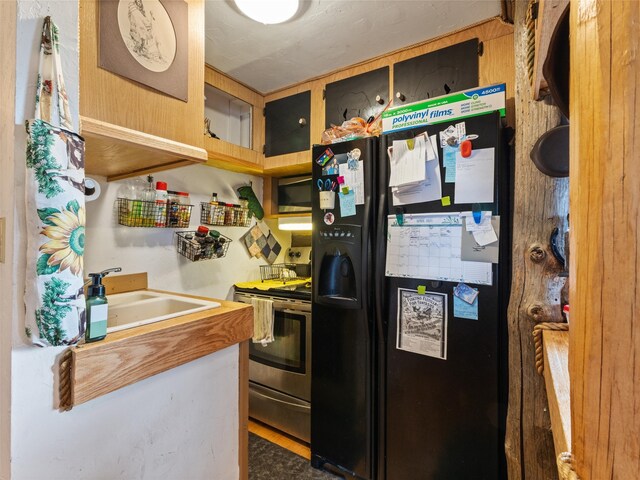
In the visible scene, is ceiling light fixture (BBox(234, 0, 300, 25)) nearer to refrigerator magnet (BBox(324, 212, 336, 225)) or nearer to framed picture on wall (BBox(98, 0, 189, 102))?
framed picture on wall (BBox(98, 0, 189, 102))

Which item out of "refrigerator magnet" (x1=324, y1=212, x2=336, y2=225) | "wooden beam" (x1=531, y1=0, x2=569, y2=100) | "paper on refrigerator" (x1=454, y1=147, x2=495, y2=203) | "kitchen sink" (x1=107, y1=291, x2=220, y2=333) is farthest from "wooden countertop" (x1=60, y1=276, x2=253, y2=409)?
"wooden beam" (x1=531, y1=0, x2=569, y2=100)

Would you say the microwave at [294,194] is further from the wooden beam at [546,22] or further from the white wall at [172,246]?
the wooden beam at [546,22]

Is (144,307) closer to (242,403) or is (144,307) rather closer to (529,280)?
(242,403)

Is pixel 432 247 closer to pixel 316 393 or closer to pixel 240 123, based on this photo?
pixel 316 393

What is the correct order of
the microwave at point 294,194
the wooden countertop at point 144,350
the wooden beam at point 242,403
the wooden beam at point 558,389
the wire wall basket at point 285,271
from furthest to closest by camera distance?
the wire wall basket at point 285,271 → the microwave at point 294,194 → the wooden beam at point 242,403 → the wooden countertop at point 144,350 → the wooden beam at point 558,389

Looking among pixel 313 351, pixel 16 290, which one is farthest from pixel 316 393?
pixel 16 290

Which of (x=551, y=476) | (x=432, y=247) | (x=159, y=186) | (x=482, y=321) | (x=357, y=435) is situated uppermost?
(x=159, y=186)

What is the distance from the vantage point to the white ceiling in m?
1.55

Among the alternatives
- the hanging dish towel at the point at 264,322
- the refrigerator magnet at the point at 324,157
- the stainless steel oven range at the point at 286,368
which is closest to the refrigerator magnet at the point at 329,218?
the refrigerator magnet at the point at 324,157

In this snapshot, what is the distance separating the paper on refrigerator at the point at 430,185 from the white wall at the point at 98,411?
1.06 metres

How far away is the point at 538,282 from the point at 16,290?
143 centimetres

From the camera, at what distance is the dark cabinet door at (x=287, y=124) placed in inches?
89.0

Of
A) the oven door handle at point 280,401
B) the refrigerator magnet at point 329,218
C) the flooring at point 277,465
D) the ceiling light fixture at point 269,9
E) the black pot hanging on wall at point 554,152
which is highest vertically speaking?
the ceiling light fixture at point 269,9

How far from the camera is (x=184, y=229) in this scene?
2158 millimetres
